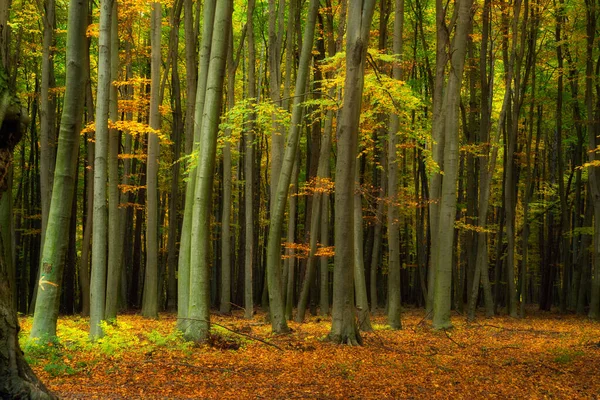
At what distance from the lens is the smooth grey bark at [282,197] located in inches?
531

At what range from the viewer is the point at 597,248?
20578 mm

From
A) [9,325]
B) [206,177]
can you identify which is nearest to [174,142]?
[206,177]

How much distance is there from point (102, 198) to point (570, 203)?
2596cm

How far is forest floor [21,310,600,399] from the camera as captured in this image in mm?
7621

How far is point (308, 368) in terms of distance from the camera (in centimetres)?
921

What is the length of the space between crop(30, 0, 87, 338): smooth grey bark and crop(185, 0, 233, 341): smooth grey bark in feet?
7.36

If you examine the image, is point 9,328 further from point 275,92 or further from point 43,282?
point 275,92

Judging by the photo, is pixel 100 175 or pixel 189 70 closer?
pixel 100 175

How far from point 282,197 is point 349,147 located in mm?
2588

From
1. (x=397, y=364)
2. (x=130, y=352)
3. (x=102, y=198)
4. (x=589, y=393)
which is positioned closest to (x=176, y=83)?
(x=102, y=198)

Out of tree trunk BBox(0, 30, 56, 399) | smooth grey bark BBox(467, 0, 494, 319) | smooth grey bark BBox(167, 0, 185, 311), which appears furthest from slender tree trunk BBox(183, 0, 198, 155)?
tree trunk BBox(0, 30, 56, 399)

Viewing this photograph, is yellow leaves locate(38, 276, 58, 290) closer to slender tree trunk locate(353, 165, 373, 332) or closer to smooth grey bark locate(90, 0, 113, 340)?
smooth grey bark locate(90, 0, 113, 340)

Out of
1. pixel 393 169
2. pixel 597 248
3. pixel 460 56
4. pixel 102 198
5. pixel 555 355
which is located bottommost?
pixel 555 355

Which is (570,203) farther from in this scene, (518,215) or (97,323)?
(97,323)
